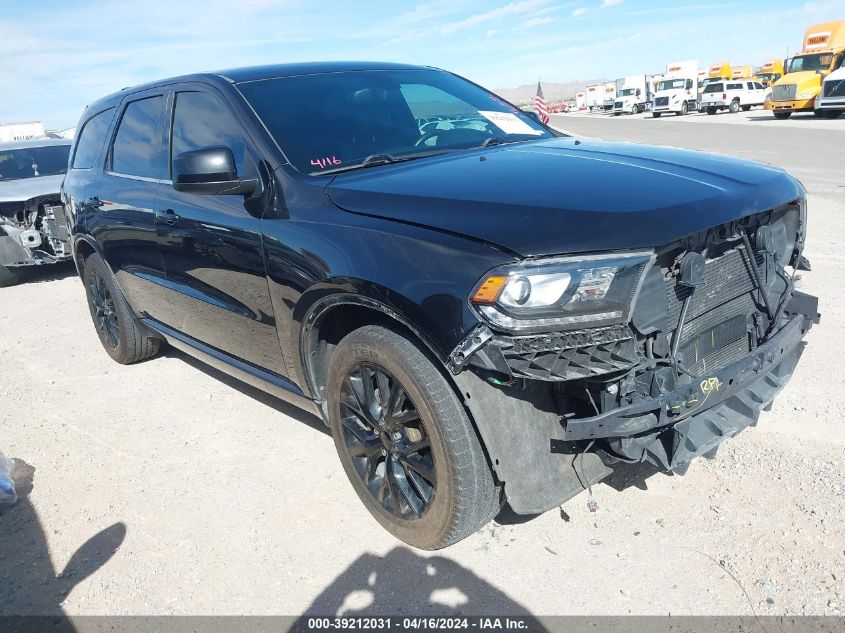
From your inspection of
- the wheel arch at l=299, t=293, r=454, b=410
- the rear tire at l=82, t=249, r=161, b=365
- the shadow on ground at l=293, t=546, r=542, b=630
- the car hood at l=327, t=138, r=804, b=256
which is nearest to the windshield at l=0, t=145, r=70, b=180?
the rear tire at l=82, t=249, r=161, b=365

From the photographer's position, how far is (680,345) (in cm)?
243

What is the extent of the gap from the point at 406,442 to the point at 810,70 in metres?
32.4

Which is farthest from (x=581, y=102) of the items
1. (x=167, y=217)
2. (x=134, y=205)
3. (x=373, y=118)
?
(x=167, y=217)

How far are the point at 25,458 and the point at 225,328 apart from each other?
1506 mm

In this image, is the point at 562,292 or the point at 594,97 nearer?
the point at 562,292

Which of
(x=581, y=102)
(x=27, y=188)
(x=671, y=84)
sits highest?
(x=27, y=188)

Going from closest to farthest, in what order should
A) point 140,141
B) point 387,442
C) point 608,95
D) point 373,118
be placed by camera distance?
point 387,442 → point 373,118 → point 140,141 → point 608,95

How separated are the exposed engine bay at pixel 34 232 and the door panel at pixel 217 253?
5629 mm

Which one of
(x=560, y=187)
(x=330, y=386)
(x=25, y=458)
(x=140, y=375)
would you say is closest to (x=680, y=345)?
(x=560, y=187)

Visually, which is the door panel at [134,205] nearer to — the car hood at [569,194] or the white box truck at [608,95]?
the car hood at [569,194]

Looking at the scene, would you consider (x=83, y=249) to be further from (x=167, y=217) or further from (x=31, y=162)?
(x=31, y=162)

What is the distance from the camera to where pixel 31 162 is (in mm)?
9852


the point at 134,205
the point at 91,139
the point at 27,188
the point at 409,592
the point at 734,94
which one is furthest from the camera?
the point at 734,94

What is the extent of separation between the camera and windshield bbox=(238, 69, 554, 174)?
3119mm
